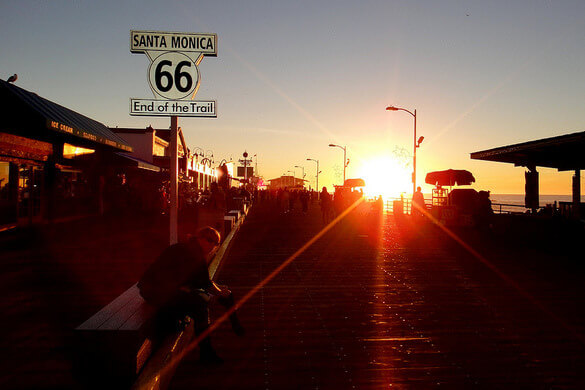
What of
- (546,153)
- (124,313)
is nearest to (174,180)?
(124,313)

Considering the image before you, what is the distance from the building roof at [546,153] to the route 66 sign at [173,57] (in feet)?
36.9

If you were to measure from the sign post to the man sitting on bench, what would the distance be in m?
1.69

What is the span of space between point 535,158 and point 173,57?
1767 centimetres

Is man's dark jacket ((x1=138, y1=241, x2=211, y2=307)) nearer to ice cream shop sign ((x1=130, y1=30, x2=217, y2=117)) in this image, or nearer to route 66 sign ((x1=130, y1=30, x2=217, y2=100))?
ice cream shop sign ((x1=130, y1=30, x2=217, y2=117))

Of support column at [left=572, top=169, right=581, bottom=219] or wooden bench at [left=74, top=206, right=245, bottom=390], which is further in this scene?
support column at [left=572, top=169, right=581, bottom=219]

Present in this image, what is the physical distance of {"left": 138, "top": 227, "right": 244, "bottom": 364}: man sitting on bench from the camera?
483 cm

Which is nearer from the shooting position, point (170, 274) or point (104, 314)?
point (104, 314)

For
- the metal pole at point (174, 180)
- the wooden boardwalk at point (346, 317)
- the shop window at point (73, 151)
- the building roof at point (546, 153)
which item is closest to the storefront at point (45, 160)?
the shop window at point (73, 151)

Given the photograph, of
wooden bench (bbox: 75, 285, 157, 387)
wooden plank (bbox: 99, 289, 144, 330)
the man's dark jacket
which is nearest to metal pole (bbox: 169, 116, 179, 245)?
wooden plank (bbox: 99, 289, 144, 330)

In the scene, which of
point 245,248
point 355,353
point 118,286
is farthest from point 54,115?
point 355,353

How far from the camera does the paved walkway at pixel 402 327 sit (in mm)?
4801

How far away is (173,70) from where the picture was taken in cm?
598

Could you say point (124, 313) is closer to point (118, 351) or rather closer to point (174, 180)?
point (118, 351)

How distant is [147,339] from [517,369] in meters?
3.78
